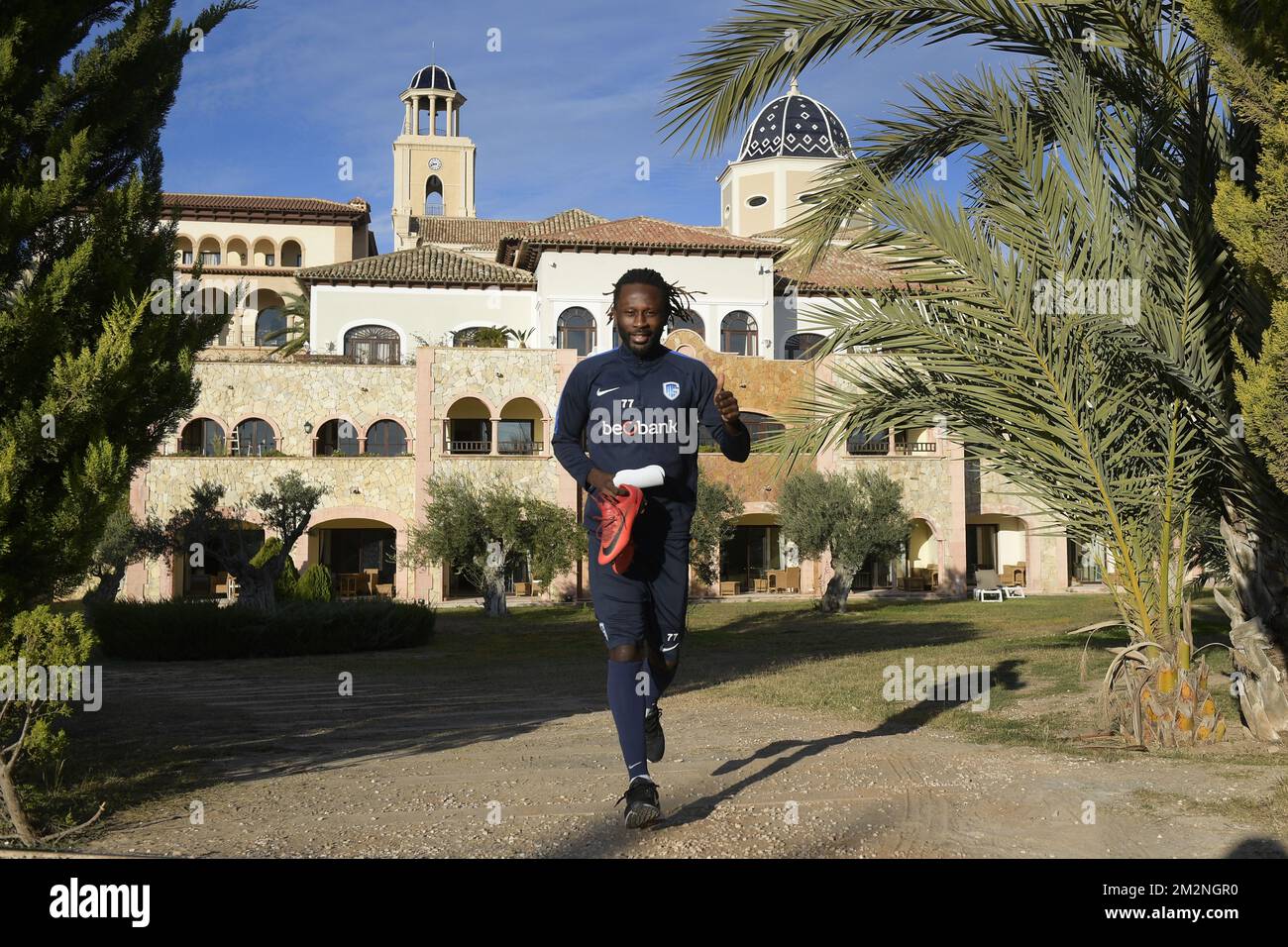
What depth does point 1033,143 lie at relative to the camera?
681 centimetres

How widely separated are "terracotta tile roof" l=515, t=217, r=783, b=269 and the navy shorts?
31415mm

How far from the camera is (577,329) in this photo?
117 ft

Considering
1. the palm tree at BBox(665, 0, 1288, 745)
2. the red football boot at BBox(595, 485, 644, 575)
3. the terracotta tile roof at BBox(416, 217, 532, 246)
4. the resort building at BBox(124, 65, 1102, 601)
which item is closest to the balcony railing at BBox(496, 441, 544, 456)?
the resort building at BBox(124, 65, 1102, 601)

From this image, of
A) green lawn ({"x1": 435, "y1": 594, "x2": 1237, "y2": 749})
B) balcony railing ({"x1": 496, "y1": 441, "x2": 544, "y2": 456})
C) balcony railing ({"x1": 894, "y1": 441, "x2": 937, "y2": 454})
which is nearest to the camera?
green lawn ({"x1": 435, "y1": 594, "x2": 1237, "y2": 749})

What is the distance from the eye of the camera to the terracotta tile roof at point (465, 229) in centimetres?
4978

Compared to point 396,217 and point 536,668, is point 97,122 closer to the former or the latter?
point 536,668

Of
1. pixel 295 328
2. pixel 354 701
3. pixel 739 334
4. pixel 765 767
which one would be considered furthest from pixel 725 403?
pixel 295 328

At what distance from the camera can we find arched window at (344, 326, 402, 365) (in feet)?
120

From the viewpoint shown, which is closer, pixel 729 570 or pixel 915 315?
pixel 915 315

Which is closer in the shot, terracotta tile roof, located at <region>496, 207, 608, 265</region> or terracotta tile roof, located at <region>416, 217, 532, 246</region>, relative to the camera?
terracotta tile roof, located at <region>496, 207, 608, 265</region>

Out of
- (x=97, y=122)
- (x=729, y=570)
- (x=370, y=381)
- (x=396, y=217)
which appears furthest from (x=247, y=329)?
(x=97, y=122)

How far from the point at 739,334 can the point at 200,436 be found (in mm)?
17617

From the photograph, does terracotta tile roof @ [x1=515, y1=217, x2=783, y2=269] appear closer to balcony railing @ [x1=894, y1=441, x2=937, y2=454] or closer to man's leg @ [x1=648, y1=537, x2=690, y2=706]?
balcony railing @ [x1=894, y1=441, x2=937, y2=454]
